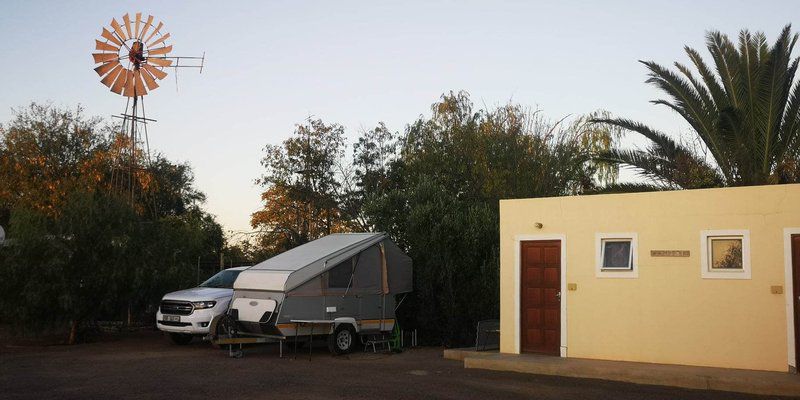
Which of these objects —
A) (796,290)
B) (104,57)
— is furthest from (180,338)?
(796,290)

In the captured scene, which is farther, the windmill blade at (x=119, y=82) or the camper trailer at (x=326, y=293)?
the windmill blade at (x=119, y=82)

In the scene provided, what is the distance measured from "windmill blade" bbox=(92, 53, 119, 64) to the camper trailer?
1046 centimetres

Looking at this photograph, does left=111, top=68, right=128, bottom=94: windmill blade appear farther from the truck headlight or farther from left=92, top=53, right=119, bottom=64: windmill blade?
the truck headlight

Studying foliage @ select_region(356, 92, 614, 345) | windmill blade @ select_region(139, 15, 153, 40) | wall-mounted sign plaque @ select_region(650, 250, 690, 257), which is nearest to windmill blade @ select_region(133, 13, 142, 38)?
windmill blade @ select_region(139, 15, 153, 40)

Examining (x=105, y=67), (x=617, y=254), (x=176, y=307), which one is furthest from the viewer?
(x=105, y=67)

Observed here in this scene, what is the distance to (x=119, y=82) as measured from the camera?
23.4m

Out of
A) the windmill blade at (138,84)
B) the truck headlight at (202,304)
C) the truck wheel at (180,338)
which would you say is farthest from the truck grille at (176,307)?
the windmill blade at (138,84)

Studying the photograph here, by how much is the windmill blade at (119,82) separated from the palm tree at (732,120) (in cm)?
1411

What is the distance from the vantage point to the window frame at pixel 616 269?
13.1 metres

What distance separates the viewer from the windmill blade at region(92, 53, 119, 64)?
2305 cm

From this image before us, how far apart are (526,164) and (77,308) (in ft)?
46.8

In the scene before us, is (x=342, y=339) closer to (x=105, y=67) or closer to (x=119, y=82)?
(x=119, y=82)

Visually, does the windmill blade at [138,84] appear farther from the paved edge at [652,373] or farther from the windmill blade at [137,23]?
the paved edge at [652,373]

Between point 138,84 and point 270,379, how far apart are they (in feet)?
48.0
